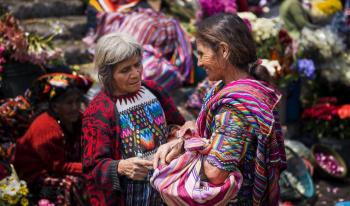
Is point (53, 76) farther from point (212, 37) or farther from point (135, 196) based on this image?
point (212, 37)

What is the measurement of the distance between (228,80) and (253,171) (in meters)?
0.41

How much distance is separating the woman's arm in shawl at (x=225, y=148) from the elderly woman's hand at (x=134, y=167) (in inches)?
20.8

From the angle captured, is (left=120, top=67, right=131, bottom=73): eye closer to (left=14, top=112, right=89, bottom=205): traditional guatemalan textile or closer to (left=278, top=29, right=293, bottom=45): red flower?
(left=14, top=112, right=89, bottom=205): traditional guatemalan textile

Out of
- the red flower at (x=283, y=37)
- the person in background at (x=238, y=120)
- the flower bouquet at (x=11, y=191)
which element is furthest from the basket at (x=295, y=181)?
the person in background at (x=238, y=120)

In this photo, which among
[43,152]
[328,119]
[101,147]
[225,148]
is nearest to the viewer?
[225,148]

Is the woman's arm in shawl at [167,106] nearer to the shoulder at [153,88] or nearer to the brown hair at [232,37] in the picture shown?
the shoulder at [153,88]

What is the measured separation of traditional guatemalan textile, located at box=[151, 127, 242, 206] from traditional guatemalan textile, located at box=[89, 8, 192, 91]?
123 inches

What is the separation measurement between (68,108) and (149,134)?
1134 millimetres

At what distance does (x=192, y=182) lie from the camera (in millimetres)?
2238

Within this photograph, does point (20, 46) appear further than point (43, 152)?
Yes

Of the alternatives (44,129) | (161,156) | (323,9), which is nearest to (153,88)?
(161,156)

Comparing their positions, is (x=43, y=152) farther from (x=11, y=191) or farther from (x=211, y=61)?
(x=211, y=61)

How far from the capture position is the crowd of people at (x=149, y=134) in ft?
7.34

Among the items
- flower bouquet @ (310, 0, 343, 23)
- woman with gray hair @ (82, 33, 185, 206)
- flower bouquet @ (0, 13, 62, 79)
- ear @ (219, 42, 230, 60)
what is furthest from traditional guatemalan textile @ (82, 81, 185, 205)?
flower bouquet @ (310, 0, 343, 23)
